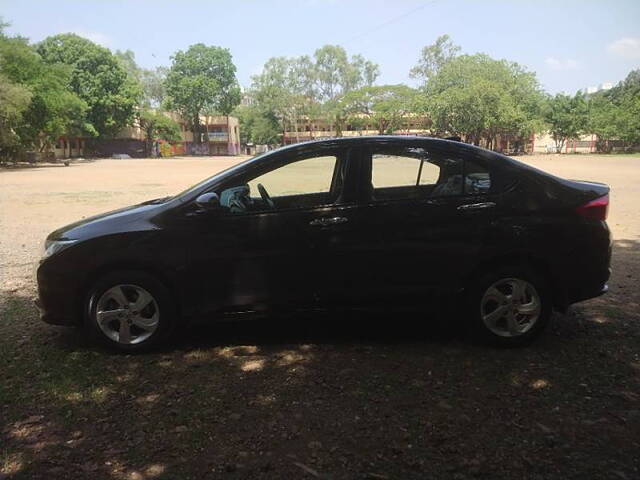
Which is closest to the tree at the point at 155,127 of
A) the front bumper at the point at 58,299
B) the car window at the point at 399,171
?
the front bumper at the point at 58,299

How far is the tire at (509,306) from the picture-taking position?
13.3ft

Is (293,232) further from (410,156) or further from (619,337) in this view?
(619,337)

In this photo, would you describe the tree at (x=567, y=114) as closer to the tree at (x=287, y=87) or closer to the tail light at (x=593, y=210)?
the tree at (x=287, y=87)

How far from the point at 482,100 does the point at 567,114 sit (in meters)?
24.1

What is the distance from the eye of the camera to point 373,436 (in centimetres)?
295

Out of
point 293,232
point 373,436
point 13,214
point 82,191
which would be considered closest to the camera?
point 373,436

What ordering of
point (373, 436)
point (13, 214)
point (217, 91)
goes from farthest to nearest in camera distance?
point (217, 91)
point (13, 214)
point (373, 436)

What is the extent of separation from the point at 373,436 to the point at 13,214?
13.2 meters

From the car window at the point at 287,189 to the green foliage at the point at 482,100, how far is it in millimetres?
55340

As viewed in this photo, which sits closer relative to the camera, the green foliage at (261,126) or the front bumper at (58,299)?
the front bumper at (58,299)

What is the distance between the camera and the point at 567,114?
2844 inches

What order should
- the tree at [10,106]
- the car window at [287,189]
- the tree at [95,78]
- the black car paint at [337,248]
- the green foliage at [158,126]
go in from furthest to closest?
the green foliage at [158,126] < the tree at [95,78] < the tree at [10,106] < the car window at [287,189] < the black car paint at [337,248]

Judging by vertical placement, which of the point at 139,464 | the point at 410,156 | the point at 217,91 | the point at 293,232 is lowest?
the point at 139,464

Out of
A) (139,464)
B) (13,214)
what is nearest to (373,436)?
(139,464)
